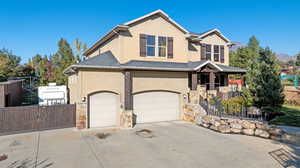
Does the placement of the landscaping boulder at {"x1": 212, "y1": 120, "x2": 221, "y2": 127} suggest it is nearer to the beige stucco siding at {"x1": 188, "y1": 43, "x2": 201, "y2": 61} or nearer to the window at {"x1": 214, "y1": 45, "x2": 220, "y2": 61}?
the beige stucco siding at {"x1": 188, "y1": 43, "x2": 201, "y2": 61}

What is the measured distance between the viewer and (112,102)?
1215cm

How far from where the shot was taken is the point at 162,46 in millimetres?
13750

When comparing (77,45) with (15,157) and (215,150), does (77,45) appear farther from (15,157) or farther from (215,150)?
(215,150)

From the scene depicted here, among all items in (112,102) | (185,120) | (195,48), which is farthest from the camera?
(195,48)

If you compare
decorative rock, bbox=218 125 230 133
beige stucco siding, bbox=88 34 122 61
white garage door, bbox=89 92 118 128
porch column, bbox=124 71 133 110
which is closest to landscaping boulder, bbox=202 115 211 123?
decorative rock, bbox=218 125 230 133

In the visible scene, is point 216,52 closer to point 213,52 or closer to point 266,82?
point 213,52

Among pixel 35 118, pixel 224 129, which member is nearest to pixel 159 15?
pixel 224 129

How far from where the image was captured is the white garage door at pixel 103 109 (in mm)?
11680

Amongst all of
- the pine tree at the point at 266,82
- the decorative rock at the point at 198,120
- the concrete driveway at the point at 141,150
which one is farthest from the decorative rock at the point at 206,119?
the pine tree at the point at 266,82

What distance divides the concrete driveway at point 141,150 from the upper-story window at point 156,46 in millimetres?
5938

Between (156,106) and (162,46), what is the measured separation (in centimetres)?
469

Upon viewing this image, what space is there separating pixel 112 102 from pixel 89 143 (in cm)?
395

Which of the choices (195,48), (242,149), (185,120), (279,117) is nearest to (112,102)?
(185,120)

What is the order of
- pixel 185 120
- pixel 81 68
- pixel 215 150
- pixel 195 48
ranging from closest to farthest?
1. pixel 215 150
2. pixel 81 68
3. pixel 185 120
4. pixel 195 48
